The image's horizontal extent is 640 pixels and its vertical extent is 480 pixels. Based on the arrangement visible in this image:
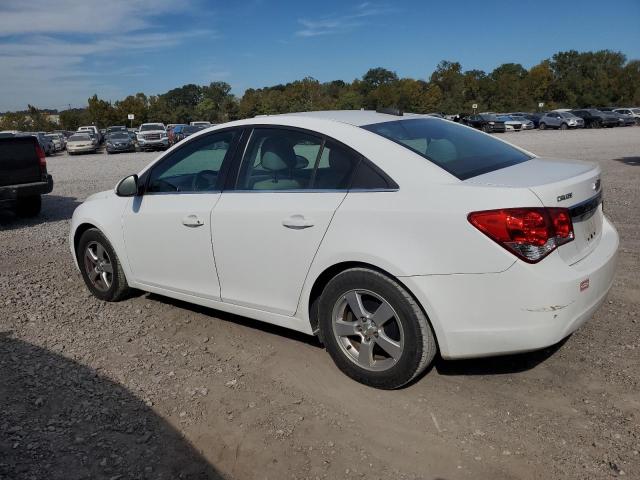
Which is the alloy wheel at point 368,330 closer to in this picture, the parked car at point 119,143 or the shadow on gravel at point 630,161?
the shadow on gravel at point 630,161

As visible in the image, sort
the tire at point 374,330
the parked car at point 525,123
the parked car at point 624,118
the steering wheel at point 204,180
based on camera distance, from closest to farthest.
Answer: the tire at point 374,330
the steering wheel at point 204,180
the parked car at point 624,118
the parked car at point 525,123

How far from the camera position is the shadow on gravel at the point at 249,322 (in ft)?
13.9

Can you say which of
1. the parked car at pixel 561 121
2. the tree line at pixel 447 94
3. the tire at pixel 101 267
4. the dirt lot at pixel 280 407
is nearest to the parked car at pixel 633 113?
the parked car at pixel 561 121

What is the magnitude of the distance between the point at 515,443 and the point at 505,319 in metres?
0.63

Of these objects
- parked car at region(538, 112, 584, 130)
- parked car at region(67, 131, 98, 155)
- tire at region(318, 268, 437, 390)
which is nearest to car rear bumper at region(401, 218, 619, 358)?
tire at region(318, 268, 437, 390)

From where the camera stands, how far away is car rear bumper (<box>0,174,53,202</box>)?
9.30m

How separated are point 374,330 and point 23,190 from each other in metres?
8.37

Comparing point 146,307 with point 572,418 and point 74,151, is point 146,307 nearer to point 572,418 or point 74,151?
point 572,418

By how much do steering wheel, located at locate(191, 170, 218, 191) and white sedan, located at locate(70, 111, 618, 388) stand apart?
0.02 m

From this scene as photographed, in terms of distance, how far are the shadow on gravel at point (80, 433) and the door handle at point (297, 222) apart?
1377 millimetres

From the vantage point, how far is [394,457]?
279 centimetres

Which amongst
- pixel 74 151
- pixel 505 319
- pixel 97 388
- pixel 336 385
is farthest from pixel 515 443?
pixel 74 151

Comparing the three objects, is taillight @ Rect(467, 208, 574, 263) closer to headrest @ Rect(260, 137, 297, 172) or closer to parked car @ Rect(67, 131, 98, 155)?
headrest @ Rect(260, 137, 297, 172)

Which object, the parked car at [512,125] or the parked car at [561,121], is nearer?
the parked car at [561,121]
